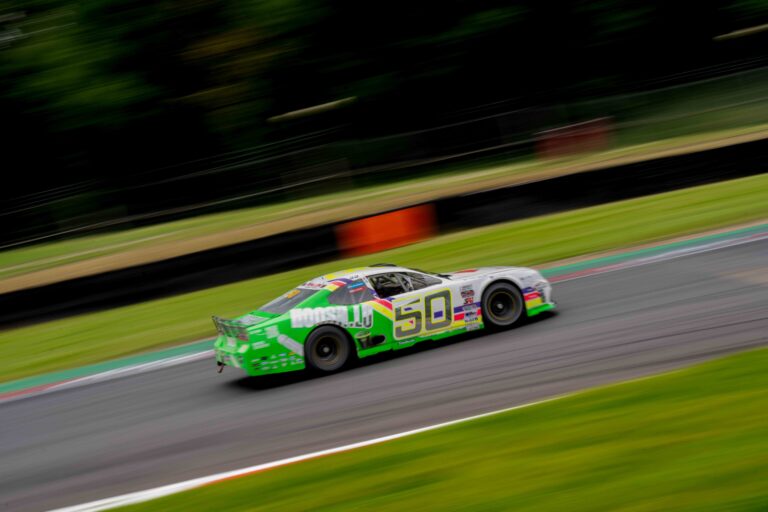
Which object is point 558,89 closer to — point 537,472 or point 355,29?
point 355,29

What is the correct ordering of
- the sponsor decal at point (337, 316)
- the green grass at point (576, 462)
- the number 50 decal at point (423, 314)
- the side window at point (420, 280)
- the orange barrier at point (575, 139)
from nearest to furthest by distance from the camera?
1. the green grass at point (576, 462)
2. the sponsor decal at point (337, 316)
3. the number 50 decal at point (423, 314)
4. the side window at point (420, 280)
5. the orange barrier at point (575, 139)

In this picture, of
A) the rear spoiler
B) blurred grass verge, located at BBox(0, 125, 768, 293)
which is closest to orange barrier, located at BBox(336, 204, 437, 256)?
blurred grass verge, located at BBox(0, 125, 768, 293)

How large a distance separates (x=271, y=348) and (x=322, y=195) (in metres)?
12.7

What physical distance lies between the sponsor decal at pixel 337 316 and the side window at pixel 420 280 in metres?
0.57

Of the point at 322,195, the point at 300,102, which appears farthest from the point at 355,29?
the point at 322,195

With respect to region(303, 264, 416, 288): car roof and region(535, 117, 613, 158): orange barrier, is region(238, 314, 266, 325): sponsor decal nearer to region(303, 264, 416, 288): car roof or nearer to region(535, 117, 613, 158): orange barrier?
region(303, 264, 416, 288): car roof

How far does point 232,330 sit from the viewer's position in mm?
9133

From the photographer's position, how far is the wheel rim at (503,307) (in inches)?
383

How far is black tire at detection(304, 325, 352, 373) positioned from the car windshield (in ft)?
1.22

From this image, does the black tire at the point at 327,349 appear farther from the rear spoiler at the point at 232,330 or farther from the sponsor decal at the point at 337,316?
the rear spoiler at the point at 232,330

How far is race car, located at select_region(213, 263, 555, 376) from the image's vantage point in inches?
354

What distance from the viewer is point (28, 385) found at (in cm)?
1173

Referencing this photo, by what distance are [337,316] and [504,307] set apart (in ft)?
6.20

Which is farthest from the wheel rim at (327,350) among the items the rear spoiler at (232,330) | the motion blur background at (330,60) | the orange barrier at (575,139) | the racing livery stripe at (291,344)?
the motion blur background at (330,60)
